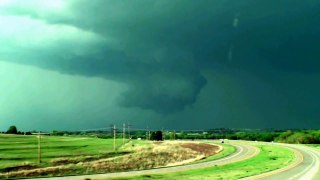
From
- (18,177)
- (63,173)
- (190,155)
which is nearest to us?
(18,177)

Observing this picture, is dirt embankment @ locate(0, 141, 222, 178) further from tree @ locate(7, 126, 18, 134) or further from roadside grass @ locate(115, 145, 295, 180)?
tree @ locate(7, 126, 18, 134)

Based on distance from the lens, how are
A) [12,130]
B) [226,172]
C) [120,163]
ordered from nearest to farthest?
1. [226,172]
2. [120,163]
3. [12,130]

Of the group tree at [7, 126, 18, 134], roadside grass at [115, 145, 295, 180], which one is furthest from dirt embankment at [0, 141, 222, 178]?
tree at [7, 126, 18, 134]

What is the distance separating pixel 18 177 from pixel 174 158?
157 ft

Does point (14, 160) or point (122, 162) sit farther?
point (122, 162)

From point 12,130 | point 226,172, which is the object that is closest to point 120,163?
point 226,172

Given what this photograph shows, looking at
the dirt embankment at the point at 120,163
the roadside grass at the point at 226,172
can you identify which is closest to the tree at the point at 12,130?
the dirt embankment at the point at 120,163

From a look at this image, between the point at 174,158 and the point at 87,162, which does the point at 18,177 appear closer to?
the point at 87,162

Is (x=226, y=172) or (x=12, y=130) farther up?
(x=12, y=130)

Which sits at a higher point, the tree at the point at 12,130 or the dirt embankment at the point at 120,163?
the tree at the point at 12,130

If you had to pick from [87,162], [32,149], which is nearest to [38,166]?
[87,162]

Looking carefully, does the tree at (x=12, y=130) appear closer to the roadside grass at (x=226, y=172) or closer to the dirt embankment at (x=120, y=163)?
the dirt embankment at (x=120, y=163)

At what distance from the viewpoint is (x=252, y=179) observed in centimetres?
5338

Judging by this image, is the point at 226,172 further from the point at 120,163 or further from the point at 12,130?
the point at 12,130
